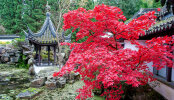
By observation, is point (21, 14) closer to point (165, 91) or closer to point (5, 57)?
point (5, 57)

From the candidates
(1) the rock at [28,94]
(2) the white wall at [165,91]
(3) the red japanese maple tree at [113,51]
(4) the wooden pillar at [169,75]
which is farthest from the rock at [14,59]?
(4) the wooden pillar at [169,75]

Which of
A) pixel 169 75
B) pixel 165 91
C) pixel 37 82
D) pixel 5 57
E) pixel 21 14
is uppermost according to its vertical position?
pixel 21 14

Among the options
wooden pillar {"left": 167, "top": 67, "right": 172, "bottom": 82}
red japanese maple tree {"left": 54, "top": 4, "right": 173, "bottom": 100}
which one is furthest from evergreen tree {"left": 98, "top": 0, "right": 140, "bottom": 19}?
red japanese maple tree {"left": 54, "top": 4, "right": 173, "bottom": 100}

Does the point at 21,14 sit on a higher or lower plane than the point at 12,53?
higher

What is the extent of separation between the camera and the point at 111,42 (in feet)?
15.7

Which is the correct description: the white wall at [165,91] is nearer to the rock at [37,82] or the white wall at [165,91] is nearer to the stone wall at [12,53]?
the rock at [37,82]

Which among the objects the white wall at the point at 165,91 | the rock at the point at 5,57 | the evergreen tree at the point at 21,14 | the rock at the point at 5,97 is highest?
the evergreen tree at the point at 21,14

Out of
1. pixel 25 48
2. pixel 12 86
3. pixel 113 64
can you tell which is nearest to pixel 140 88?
pixel 113 64

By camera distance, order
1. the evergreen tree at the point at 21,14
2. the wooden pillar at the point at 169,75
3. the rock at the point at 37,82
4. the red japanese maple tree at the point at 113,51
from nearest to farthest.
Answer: the red japanese maple tree at the point at 113,51, the wooden pillar at the point at 169,75, the rock at the point at 37,82, the evergreen tree at the point at 21,14

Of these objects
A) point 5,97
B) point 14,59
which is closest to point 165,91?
point 5,97

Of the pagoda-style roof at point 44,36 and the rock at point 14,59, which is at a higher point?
the pagoda-style roof at point 44,36

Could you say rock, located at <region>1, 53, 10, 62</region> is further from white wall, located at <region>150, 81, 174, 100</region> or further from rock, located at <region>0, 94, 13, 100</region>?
white wall, located at <region>150, 81, 174, 100</region>

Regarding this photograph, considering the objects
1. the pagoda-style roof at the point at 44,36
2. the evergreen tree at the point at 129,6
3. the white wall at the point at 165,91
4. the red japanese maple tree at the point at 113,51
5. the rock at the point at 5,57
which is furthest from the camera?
the evergreen tree at the point at 129,6

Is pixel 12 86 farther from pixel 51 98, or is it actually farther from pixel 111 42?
pixel 111 42
